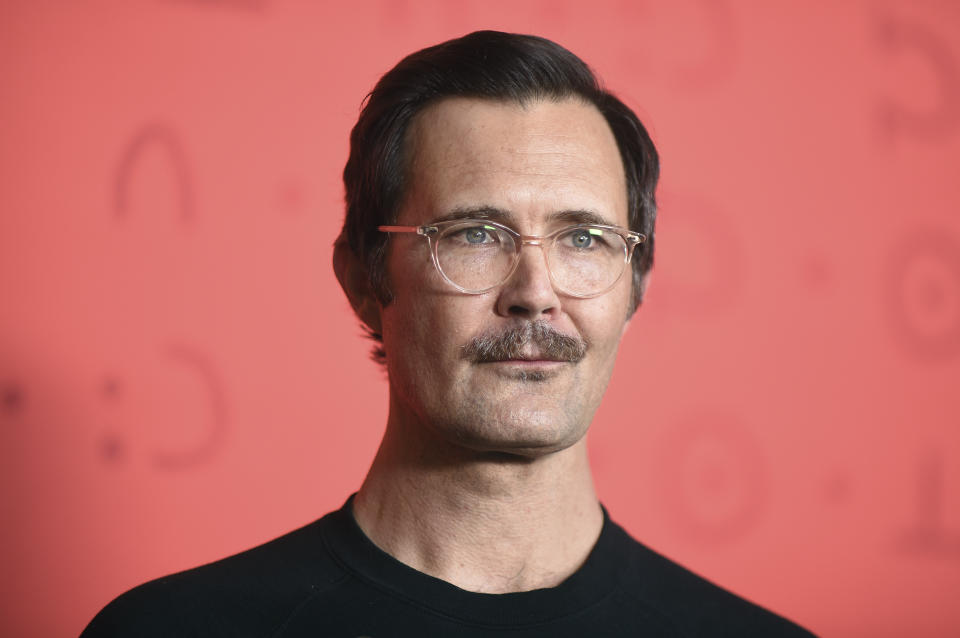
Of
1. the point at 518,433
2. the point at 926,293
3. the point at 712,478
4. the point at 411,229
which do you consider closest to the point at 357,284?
the point at 411,229

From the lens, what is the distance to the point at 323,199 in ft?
8.11

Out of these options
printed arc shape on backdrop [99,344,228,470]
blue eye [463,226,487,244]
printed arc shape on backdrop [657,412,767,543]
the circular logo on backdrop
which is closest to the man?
blue eye [463,226,487,244]

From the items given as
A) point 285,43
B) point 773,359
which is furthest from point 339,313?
point 773,359

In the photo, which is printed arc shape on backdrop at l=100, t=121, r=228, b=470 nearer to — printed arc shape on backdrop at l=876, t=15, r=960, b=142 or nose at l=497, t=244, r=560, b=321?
nose at l=497, t=244, r=560, b=321

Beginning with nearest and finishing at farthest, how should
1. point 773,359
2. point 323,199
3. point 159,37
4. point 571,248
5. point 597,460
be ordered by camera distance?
1. point 571,248
2. point 159,37
3. point 323,199
4. point 597,460
5. point 773,359

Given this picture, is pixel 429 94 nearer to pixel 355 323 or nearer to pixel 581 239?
pixel 581 239

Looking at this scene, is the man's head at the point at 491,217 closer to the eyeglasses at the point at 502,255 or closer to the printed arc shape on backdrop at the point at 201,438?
the eyeglasses at the point at 502,255

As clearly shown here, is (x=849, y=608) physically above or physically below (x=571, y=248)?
below

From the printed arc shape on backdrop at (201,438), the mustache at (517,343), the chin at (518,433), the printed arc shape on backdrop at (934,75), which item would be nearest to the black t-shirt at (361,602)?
the chin at (518,433)

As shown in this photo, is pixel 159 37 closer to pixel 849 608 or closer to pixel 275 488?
pixel 275 488

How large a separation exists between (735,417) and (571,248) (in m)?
1.43

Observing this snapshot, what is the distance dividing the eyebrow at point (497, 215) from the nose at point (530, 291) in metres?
0.05

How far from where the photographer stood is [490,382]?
150 cm

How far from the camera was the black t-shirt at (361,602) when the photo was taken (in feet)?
4.94
